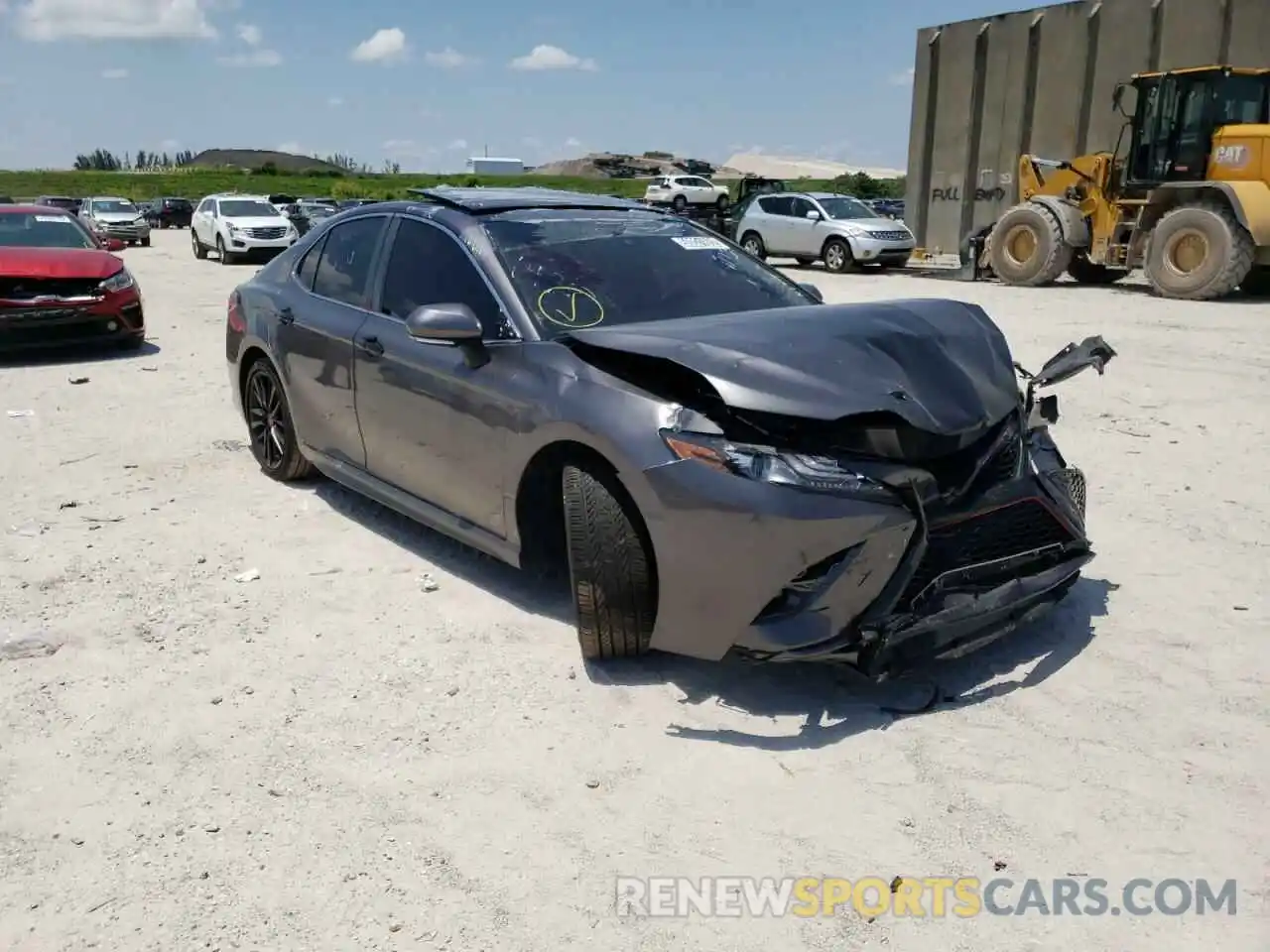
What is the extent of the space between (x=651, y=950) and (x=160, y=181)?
89033mm

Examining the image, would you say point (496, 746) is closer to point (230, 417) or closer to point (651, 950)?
point (651, 950)

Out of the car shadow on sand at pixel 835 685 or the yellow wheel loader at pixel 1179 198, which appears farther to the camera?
the yellow wheel loader at pixel 1179 198

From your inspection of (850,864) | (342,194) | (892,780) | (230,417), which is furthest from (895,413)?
(342,194)

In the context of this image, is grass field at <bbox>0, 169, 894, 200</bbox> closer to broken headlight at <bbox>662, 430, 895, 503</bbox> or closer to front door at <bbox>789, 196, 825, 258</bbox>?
front door at <bbox>789, 196, 825, 258</bbox>

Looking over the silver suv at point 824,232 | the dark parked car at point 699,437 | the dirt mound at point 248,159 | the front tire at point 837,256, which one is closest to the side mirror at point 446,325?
the dark parked car at point 699,437

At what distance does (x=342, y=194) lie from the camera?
65750mm

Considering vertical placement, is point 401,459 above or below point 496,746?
above

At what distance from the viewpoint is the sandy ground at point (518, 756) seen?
2.61m

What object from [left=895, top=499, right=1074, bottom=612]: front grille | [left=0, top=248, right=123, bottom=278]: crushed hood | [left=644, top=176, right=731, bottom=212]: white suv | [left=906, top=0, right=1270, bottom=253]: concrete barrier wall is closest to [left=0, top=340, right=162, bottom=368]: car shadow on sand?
[left=0, top=248, right=123, bottom=278]: crushed hood

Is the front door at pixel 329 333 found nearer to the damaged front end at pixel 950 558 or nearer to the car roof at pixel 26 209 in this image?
the damaged front end at pixel 950 558

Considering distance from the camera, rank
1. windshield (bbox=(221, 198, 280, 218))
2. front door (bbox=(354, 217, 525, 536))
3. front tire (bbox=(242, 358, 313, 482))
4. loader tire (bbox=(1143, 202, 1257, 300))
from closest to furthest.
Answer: front door (bbox=(354, 217, 525, 536)), front tire (bbox=(242, 358, 313, 482)), loader tire (bbox=(1143, 202, 1257, 300)), windshield (bbox=(221, 198, 280, 218))

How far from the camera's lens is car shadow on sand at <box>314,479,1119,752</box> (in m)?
3.42

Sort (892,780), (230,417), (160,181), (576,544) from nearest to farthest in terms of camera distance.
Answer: (892,780) < (576,544) < (230,417) < (160,181)

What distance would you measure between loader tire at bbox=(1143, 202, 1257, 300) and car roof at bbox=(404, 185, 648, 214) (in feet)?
41.0
